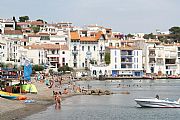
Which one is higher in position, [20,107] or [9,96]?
[9,96]

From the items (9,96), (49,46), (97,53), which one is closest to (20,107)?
(9,96)

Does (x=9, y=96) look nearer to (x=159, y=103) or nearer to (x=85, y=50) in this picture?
(x=159, y=103)

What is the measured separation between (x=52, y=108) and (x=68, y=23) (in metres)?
136

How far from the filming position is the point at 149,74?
5463 inches

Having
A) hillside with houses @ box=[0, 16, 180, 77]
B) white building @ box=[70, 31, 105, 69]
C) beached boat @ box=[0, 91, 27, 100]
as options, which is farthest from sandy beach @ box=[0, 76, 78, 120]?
white building @ box=[70, 31, 105, 69]

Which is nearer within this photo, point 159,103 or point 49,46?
point 159,103

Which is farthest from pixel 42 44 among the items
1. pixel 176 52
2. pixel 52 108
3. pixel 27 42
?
pixel 52 108

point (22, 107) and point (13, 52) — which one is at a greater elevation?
point (13, 52)

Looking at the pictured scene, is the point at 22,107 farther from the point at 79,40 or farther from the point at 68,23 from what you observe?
the point at 68,23

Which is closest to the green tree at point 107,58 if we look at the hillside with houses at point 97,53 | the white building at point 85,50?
the hillside with houses at point 97,53

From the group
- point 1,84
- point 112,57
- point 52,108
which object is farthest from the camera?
point 112,57

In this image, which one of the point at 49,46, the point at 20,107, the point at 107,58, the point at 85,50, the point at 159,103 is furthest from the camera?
the point at 85,50

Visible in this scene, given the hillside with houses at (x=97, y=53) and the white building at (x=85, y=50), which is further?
the white building at (x=85, y=50)

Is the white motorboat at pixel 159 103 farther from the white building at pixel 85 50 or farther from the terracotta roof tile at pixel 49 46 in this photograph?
the white building at pixel 85 50
